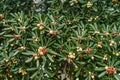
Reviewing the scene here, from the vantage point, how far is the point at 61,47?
3.22m

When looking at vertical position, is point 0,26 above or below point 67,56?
above

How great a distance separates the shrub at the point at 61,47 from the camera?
309cm

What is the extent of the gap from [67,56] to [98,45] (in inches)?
12.8

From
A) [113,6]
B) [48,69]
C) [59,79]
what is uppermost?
[113,6]

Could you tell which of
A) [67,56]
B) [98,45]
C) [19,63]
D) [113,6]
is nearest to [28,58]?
[19,63]

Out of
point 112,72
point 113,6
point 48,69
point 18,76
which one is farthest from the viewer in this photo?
point 113,6

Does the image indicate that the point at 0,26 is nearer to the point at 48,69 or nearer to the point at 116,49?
the point at 48,69

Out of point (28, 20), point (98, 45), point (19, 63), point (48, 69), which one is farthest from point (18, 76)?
point (98, 45)

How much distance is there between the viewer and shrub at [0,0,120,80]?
3088 mm

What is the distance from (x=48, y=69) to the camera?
3.21 metres

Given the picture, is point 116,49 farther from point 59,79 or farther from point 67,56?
point 59,79

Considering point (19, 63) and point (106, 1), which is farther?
point (106, 1)

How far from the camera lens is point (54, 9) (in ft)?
12.7

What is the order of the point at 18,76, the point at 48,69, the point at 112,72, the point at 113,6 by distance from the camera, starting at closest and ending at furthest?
the point at 112,72 → the point at 48,69 → the point at 18,76 → the point at 113,6
